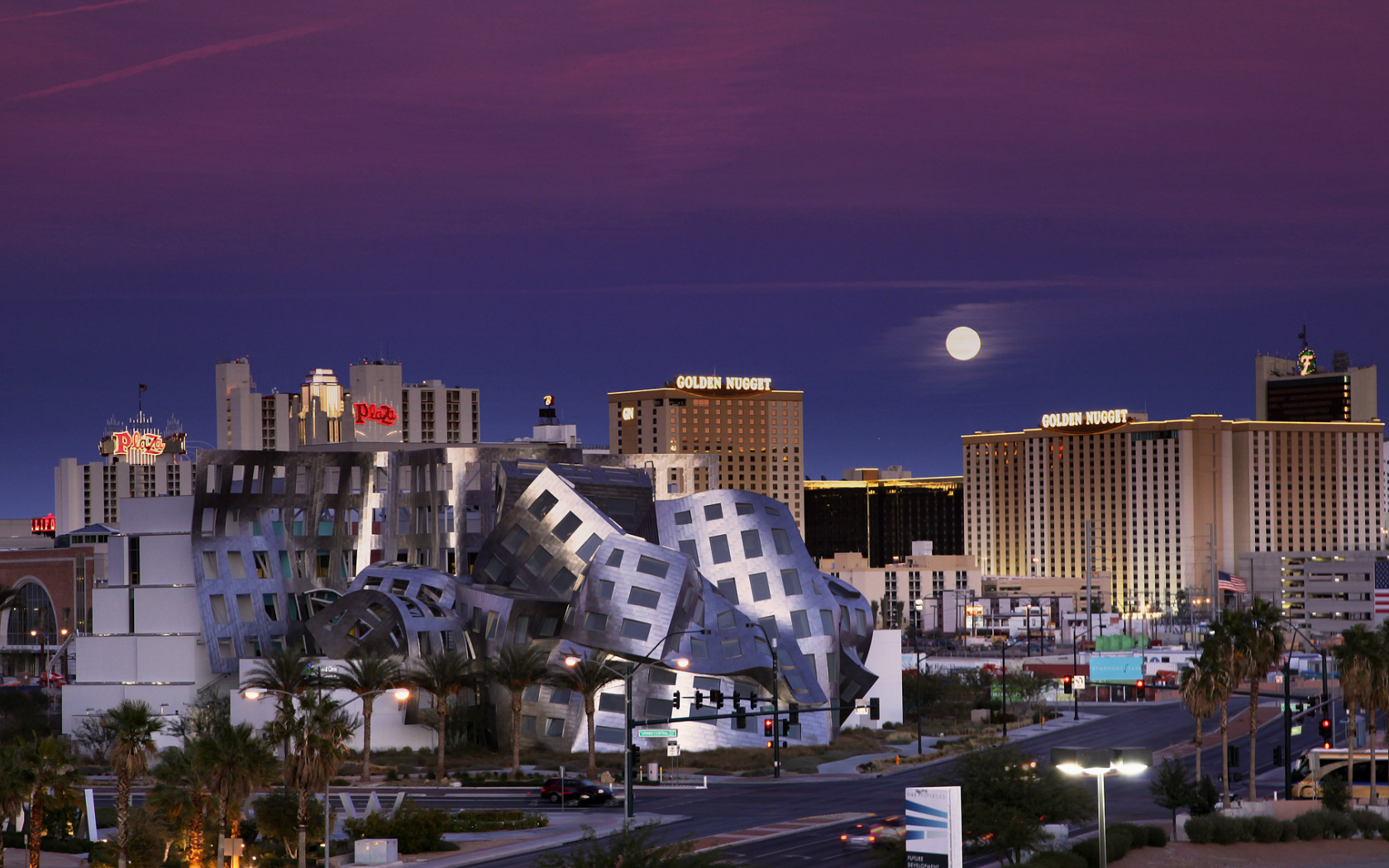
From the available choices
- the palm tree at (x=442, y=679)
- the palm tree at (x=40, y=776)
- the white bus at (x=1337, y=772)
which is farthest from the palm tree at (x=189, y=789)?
the white bus at (x=1337, y=772)

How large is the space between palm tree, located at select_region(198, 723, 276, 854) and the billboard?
10425 cm

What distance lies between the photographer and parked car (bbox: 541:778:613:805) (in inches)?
2881

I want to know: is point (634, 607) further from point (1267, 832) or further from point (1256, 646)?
point (1267, 832)

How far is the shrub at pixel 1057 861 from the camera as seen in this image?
48250mm

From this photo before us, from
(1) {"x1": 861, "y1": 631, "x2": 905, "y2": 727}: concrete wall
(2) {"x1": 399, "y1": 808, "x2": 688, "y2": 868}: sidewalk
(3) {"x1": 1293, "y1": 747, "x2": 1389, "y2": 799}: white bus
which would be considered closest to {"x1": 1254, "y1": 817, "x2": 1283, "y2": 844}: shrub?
(3) {"x1": 1293, "y1": 747, "x2": 1389, "y2": 799}: white bus

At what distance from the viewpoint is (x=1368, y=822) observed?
2388 inches

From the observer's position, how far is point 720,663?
308 ft

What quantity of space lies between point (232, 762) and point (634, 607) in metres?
48.6

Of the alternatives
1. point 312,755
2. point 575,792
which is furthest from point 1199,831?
point 312,755

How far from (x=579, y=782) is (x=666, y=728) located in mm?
17078

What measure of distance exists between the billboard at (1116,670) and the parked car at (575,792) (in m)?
77.0

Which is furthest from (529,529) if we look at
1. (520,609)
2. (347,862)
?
(347,862)

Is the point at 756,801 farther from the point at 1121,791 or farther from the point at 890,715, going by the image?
the point at 890,715

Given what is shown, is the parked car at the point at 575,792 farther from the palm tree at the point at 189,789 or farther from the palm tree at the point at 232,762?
the palm tree at the point at 232,762
